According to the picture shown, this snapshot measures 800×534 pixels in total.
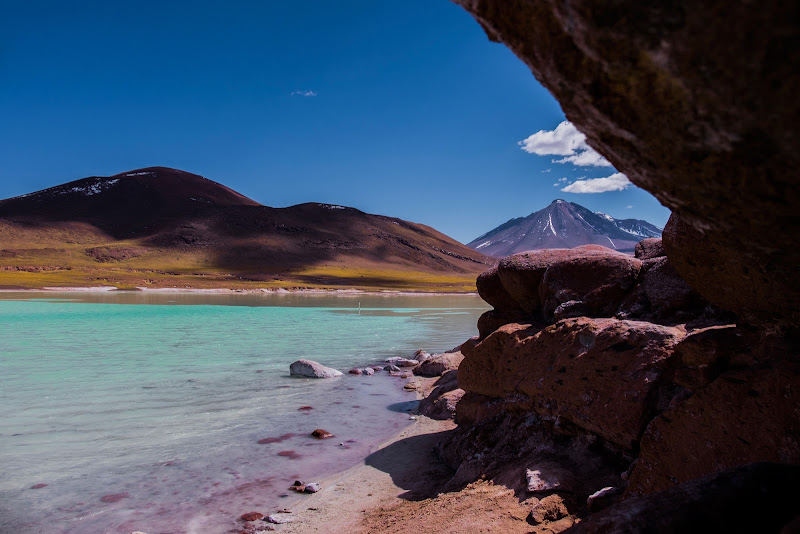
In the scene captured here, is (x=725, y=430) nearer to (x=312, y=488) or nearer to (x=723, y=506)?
(x=723, y=506)

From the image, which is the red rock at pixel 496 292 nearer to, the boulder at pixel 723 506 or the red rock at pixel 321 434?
the red rock at pixel 321 434

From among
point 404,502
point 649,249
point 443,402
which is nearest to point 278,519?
point 404,502

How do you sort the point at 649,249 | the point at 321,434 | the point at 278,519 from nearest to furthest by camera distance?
the point at 278,519
the point at 649,249
the point at 321,434

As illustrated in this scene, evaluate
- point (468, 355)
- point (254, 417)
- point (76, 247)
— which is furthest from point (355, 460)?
point (76, 247)

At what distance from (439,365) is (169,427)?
9105 millimetres

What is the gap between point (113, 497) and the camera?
7.67m

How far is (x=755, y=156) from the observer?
2.16 m

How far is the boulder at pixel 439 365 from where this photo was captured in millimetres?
17156

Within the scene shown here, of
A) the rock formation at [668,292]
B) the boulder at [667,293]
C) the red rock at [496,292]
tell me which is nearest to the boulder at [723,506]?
the rock formation at [668,292]

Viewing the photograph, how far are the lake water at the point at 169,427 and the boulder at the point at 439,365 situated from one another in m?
1.29

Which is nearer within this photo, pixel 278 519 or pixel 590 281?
pixel 278 519

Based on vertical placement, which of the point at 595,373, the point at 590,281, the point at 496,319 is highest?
the point at 590,281

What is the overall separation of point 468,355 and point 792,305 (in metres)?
6.34

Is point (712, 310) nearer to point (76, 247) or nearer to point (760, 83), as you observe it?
point (760, 83)
